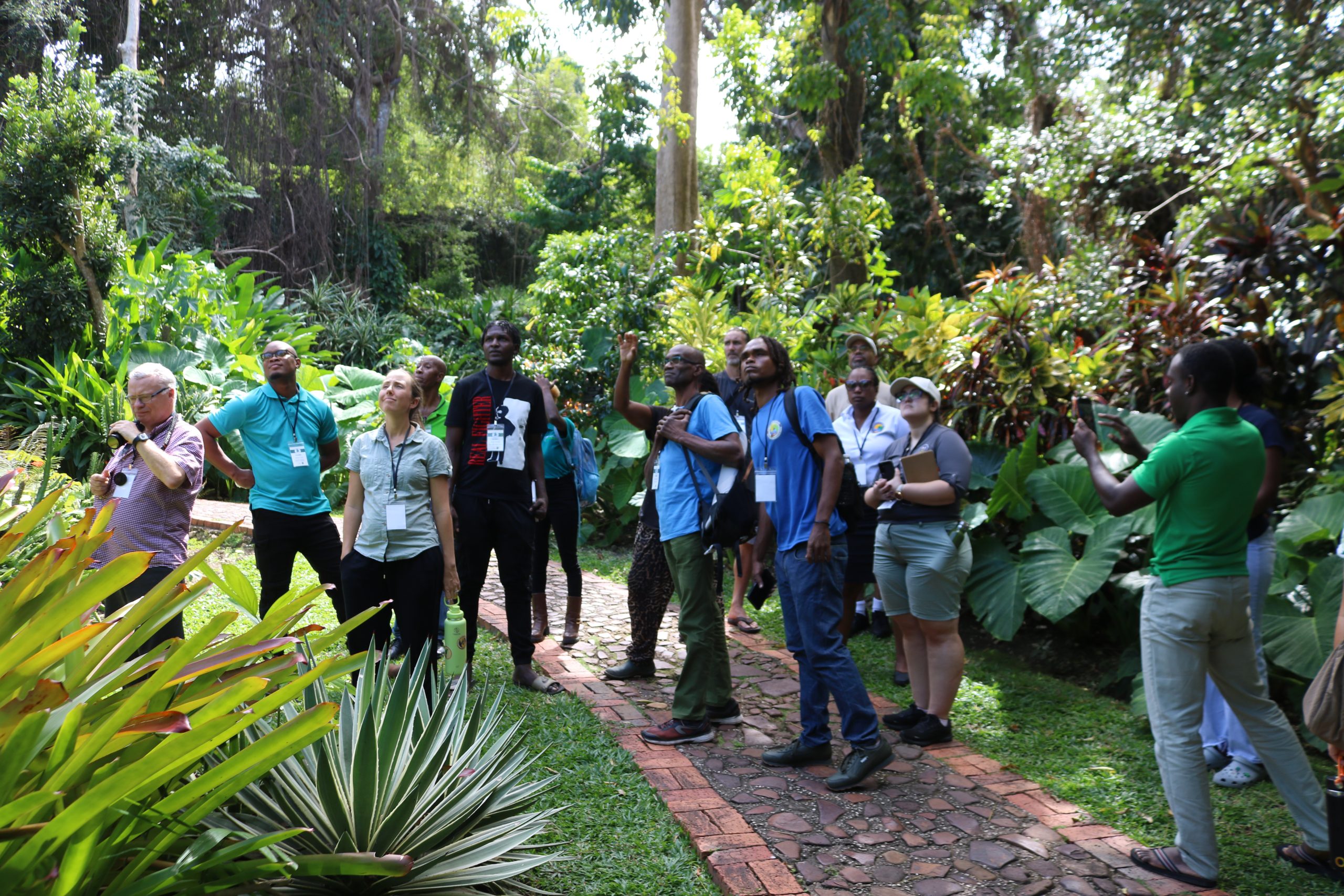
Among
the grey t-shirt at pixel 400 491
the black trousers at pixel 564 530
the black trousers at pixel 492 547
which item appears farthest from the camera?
the black trousers at pixel 564 530

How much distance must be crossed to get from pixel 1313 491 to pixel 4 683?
18.3 ft

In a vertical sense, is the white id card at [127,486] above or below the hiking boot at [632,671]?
above

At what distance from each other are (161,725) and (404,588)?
2.50 metres

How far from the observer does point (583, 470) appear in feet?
21.4

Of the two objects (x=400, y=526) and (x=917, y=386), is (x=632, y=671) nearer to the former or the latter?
(x=400, y=526)

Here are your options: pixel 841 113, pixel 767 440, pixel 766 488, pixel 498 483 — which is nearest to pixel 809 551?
pixel 766 488

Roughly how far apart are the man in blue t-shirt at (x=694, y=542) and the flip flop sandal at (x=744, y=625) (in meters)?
2.06

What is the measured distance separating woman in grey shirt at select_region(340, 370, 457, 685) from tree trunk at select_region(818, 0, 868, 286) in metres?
8.24

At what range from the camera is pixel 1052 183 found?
12047mm

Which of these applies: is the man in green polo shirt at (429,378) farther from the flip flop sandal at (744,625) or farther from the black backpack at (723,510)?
the flip flop sandal at (744,625)

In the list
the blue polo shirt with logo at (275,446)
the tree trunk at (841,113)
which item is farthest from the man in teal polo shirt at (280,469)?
the tree trunk at (841,113)

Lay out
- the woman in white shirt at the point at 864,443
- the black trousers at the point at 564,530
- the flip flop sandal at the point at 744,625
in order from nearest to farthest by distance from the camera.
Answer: the woman in white shirt at the point at 864,443, the black trousers at the point at 564,530, the flip flop sandal at the point at 744,625

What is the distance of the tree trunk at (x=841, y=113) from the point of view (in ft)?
41.7

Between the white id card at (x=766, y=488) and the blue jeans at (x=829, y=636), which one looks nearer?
the blue jeans at (x=829, y=636)
